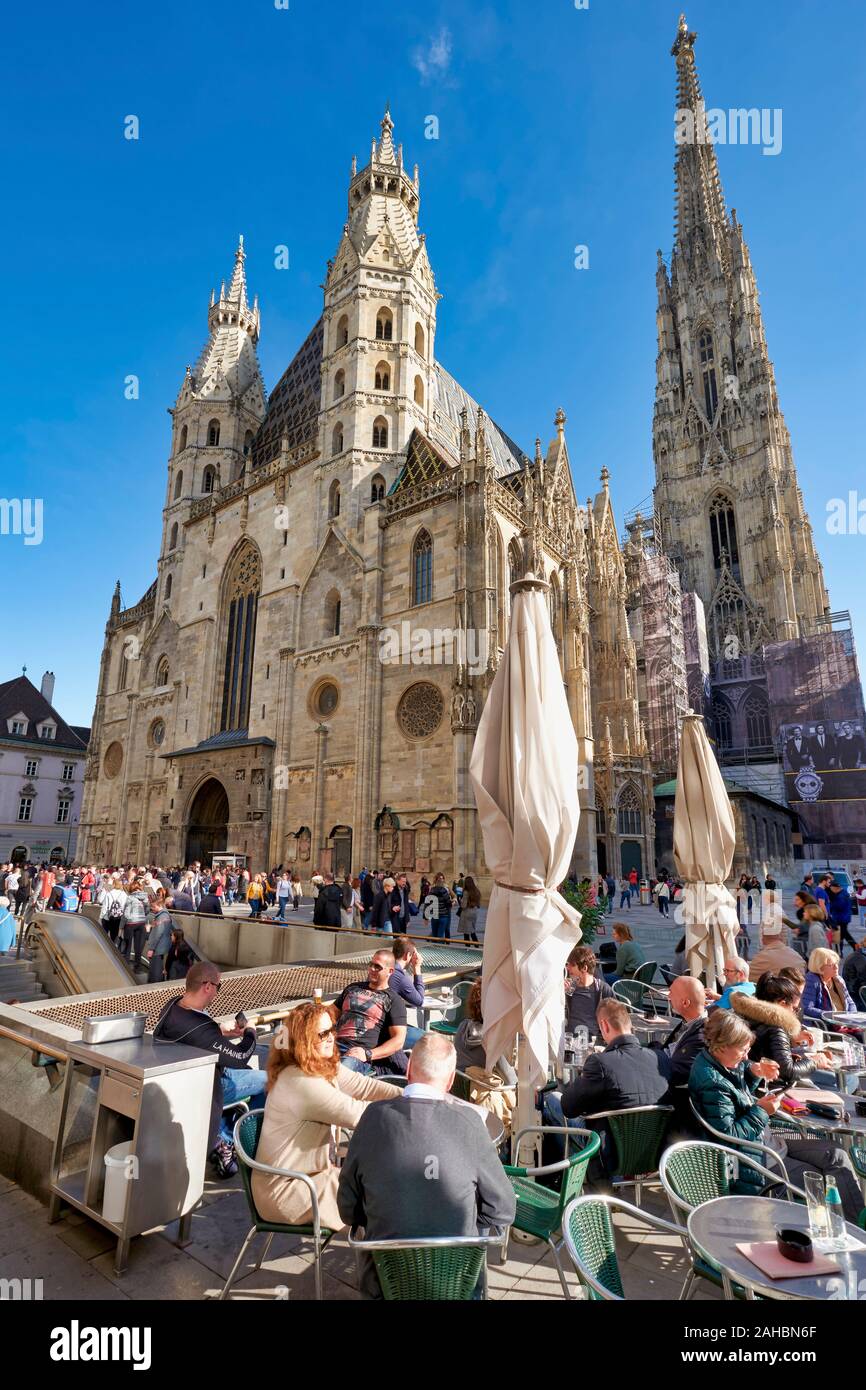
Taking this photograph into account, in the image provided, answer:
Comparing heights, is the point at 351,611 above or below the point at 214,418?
below

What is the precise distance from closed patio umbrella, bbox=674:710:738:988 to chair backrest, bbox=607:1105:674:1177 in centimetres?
369

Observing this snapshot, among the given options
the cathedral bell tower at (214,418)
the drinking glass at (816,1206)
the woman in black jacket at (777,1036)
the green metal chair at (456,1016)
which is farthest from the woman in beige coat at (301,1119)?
the cathedral bell tower at (214,418)

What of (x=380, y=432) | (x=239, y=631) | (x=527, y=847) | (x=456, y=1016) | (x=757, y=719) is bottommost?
(x=456, y=1016)

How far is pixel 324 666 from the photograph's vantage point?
→ 23078 millimetres

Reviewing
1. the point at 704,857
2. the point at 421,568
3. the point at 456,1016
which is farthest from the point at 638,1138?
the point at 421,568

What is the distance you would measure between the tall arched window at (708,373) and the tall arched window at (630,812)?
38.6 m

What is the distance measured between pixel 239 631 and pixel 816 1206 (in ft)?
92.0

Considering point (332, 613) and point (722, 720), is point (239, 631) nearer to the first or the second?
point (332, 613)

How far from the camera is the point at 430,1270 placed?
2.10m

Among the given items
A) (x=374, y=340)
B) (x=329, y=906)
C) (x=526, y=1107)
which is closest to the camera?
(x=526, y=1107)

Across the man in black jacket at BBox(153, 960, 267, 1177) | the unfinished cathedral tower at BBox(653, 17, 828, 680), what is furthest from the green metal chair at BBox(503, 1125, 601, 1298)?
the unfinished cathedral tower at BBox(653, 17, 828, 680)
